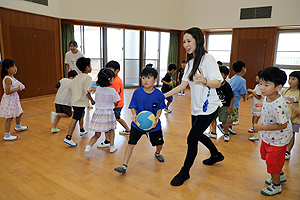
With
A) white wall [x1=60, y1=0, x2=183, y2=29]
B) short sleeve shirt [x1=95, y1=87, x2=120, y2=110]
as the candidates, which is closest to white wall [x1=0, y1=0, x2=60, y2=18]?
white wall [x1=60, y1=0, x2=183, y2=29]

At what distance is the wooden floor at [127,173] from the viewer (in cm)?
204

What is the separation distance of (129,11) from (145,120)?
6.88 meters

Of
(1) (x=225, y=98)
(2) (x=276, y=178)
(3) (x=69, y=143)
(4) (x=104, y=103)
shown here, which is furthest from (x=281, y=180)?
(3) (x=69, y=143)

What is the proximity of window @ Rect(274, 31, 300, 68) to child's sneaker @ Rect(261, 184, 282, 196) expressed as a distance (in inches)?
292

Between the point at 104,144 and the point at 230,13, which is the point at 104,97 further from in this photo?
the point at 230,13

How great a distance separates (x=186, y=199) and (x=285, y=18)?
7738mm

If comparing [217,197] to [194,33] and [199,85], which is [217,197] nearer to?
[199,85]

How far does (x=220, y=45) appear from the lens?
9.31 meters

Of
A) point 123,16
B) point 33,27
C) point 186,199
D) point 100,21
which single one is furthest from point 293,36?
point 33,27

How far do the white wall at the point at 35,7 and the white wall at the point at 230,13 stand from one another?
5220mm

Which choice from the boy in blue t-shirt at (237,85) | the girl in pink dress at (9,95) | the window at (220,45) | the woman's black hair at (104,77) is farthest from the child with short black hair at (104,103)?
the window at (220,45)

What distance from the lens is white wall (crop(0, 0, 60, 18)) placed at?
559cm

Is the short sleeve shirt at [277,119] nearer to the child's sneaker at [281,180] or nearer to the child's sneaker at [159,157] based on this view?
the child's sneaker at [281,180]

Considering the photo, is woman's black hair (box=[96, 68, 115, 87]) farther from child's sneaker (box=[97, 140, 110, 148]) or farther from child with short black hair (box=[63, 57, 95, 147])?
child's sneaker (box=[97, 140, 110, 148])
